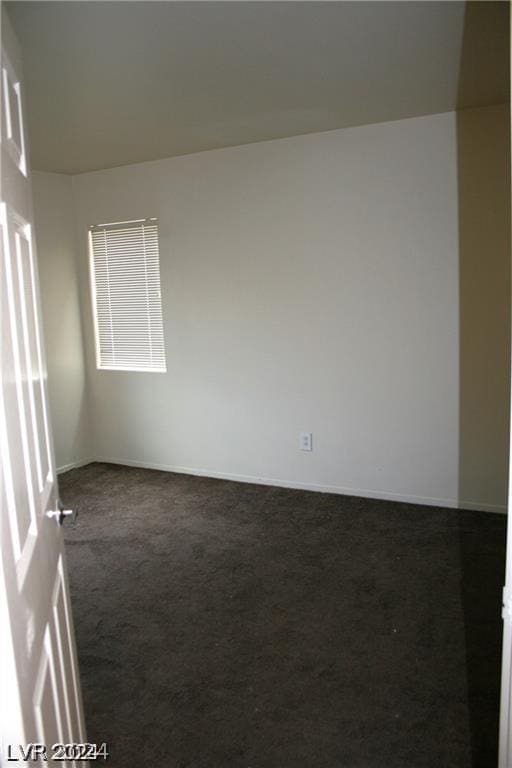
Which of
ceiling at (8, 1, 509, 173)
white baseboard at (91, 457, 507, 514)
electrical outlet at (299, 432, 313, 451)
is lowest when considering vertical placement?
white baseboard at (91, 457, 507, 514)

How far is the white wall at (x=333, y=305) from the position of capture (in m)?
3.64

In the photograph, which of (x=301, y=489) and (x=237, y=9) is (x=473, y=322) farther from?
(x=237, y=9)

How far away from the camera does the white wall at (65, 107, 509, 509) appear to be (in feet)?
→ 12.0

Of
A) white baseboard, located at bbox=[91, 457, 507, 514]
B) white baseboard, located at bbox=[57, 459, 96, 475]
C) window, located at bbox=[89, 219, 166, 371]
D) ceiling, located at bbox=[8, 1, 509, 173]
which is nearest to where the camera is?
ceiling, located at bbox=[8, 1, 509, 173]

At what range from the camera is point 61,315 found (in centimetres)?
498

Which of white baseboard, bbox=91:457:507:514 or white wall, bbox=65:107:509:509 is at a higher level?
white wall, bbox=65:107:509:509

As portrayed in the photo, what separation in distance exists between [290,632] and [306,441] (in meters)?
1.83

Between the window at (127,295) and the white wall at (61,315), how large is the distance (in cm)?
19

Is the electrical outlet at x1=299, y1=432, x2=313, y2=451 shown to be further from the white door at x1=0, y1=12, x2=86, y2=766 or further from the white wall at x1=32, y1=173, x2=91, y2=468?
the white door at x1=0, y1=12, x2=86, y2=766

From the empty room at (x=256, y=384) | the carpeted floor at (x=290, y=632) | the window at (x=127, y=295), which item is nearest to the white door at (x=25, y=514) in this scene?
the empty room at (x=256, y=384)

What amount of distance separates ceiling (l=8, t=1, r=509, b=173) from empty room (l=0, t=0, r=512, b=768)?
0.02 metres

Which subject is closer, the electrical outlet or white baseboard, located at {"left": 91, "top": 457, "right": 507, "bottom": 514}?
white baseboard, located at {"left": 91, "top": 457, "right": 507, "bottom": 514}

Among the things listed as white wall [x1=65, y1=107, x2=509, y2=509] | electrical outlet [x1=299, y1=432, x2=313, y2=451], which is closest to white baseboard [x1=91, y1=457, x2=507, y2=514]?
white wall [x1=65, y1=107, x2=509, y2=509]

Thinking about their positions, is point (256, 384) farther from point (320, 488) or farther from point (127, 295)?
point (127, 295)
